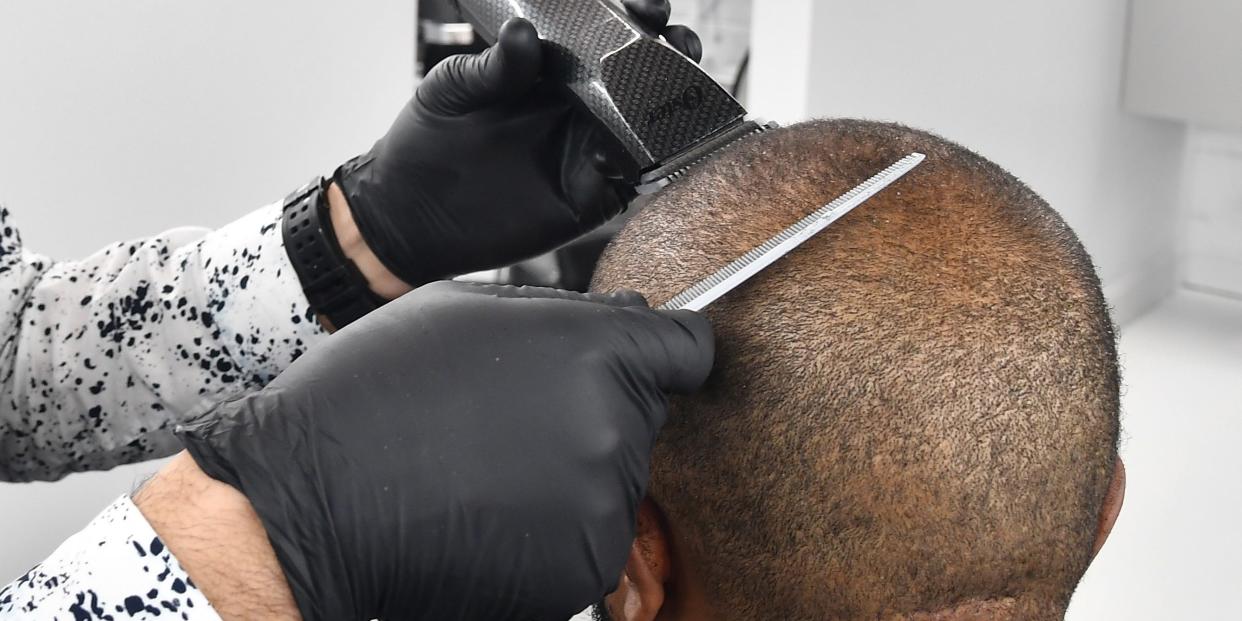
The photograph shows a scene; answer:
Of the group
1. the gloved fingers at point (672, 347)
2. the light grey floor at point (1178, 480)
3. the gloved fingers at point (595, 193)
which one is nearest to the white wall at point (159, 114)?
the gloved fingers at point (595, 193)

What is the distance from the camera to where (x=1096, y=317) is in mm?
811

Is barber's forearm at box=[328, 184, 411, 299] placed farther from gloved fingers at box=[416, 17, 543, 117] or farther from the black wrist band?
gloved fingers at box=[416, 17, 543, 117]

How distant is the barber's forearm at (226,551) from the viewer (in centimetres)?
71

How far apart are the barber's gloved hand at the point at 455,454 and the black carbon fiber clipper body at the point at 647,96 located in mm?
198

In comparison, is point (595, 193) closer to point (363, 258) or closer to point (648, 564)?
point (363, 258)

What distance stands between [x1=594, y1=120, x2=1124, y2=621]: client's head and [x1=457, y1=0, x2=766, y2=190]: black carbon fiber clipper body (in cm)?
8

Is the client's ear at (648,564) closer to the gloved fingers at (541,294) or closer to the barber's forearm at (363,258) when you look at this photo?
the gloved fingers at (541,294)

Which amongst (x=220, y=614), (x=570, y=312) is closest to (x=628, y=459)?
(x=570, y=312)

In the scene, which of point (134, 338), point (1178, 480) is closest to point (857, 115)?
Answer: point (1178, 480)

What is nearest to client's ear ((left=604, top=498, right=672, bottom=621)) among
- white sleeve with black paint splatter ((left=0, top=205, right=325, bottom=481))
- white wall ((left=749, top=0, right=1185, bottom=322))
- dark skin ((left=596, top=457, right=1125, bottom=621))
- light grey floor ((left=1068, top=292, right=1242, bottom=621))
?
dark skin ((left=596, top=457, right=1125, bottom=621))

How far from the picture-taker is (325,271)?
1.19 m

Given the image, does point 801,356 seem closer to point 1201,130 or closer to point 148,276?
point 148,276

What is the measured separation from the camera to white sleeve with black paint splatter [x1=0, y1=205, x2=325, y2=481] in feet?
3.92

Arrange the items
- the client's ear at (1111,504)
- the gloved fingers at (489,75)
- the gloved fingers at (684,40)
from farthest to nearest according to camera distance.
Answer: the gloved fingers at (684,40), the gloved fingers at (489,75), the client's ear at (1111,504)
